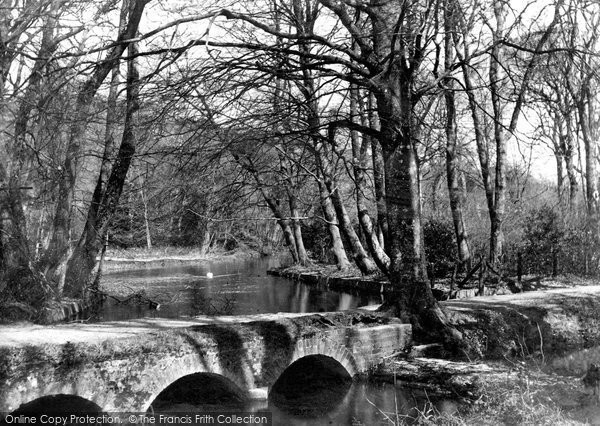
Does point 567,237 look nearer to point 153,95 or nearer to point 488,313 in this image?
point 488,313

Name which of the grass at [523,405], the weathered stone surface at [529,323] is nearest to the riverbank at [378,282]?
the weathered stone surface at [529,323]

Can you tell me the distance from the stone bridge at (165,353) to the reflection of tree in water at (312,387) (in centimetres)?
17

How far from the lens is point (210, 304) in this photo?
1858 centimetres

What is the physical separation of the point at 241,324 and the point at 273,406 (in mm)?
1369

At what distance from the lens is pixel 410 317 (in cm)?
1147

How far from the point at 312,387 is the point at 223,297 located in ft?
34.1

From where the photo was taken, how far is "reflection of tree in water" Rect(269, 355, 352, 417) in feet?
32.1

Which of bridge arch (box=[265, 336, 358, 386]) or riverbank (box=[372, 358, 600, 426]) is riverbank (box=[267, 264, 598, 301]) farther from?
riverbank (box=[372, 358, 600, 426])

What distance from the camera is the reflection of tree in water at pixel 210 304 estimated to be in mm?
17047

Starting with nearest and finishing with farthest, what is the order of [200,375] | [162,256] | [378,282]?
[200,375] → [378,282] → [162,256]

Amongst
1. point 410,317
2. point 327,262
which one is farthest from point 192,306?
point 327,262

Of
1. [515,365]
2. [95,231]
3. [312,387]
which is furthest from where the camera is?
[95,231]

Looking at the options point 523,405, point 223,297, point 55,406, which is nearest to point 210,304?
point 223,297

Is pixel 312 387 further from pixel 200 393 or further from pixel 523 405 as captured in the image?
pixel 523 405
